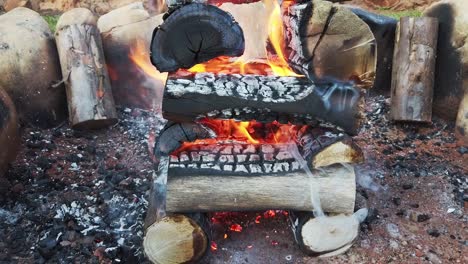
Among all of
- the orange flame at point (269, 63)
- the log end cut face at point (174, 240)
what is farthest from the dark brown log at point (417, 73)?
the log end cut face at point (174, 240)

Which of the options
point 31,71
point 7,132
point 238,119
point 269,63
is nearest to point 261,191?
point 238,119

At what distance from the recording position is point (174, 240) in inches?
100

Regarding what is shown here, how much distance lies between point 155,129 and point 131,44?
2.63 ft

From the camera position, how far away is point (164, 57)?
256 cm

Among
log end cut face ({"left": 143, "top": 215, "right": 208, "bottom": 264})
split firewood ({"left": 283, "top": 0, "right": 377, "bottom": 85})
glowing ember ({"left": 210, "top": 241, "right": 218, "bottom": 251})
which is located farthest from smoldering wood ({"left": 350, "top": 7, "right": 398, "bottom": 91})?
log end cut face ({"left": 143, "top": 215, "right": 208, "bottom": 264})

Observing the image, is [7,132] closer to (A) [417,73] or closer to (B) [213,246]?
A: (B) [213,246]

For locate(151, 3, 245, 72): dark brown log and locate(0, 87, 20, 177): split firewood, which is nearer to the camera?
locate(151, 3, 245, 72): dark brown log

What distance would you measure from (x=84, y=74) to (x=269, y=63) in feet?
5.53

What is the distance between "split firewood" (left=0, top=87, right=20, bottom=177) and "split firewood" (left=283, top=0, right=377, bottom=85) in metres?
2.11

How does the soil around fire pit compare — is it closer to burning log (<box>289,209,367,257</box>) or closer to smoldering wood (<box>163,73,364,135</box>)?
burning log (<box>289,209,367,257</box>)

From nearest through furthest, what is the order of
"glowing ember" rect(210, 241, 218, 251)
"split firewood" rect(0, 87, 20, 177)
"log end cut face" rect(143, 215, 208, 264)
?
1. "log end cut face" rect(143, 215, 208, 264)
2. "glowing ember" rect(210, 241, 218, 251)
3. "split firewood" rect(0, 87, 20, 177)

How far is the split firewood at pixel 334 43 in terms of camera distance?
241cm

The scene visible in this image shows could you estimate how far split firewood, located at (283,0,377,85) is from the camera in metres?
2.41

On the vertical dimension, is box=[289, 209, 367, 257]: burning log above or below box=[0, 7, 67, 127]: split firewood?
below
